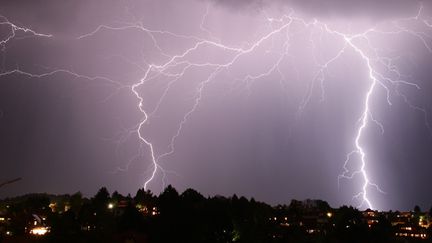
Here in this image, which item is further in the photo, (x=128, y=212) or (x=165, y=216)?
(x=128, y=212)

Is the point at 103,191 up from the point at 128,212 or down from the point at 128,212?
up

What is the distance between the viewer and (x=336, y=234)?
125 ft

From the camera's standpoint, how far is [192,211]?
32.4 metres

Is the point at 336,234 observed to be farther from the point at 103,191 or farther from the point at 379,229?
the point at 103,191

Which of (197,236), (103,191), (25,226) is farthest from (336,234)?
(103,191)

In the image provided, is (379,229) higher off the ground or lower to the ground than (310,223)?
lower

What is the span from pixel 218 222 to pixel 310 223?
21.9 m

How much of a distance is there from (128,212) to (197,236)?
7627mm

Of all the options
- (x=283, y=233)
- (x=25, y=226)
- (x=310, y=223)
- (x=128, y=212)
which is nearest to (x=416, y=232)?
(x=310, y=223)

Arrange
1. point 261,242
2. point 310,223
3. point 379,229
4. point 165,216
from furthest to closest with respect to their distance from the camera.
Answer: point 310,223, point 379,229, point 261,242, point 165,216

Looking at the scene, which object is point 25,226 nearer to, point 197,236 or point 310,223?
point 197,236

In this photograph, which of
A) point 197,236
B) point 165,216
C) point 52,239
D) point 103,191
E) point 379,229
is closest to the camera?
point 52,239

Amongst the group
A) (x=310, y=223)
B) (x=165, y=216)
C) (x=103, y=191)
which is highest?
(x=103, y=191)

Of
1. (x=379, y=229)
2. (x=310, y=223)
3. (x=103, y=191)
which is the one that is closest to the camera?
(x=379, y=229)
